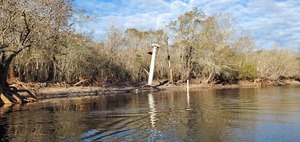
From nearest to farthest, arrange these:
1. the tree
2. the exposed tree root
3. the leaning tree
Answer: the leaning tree → the exposed tree root → the tree

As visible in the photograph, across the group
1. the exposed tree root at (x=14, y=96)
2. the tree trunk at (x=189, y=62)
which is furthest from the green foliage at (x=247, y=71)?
the exposed tree root at (x=14, y=96)

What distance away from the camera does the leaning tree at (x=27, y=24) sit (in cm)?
2436

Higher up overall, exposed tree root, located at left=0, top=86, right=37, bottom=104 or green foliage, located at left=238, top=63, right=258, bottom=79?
green foliage, located at left=238, top=63, right=258, bottom=79

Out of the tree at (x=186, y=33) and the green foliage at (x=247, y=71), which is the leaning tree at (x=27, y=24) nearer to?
the tree at (x=186, y=33)

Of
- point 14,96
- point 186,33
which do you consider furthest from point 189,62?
point 14,96

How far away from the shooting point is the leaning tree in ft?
79.9

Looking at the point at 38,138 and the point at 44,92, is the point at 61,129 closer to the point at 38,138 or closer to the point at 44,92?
the point at 38,138

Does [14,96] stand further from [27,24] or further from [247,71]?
[247,71]

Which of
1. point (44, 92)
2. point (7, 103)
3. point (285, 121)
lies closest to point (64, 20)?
point (7, 103)

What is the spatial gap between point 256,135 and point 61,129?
295 inches

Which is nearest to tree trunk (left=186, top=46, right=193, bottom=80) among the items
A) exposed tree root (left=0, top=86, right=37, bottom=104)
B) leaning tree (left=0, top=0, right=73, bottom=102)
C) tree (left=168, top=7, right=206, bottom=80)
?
tree (left=168, top=7, right=206, bottom=80)

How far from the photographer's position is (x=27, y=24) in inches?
1008

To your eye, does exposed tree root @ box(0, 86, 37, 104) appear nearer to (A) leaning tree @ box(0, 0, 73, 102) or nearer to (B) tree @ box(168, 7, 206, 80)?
(A) leaning tree @ box(0, 0, 73, 102)

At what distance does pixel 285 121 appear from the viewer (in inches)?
560
